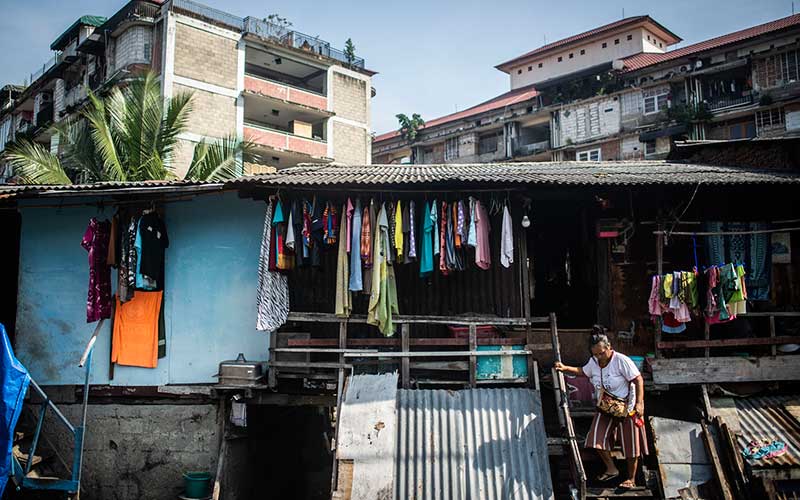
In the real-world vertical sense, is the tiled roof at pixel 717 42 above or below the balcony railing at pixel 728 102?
above

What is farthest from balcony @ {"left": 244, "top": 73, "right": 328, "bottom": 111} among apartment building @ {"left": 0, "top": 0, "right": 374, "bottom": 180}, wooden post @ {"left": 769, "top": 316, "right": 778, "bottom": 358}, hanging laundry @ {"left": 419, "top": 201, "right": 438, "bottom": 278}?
wooden post @ {"left": 769, "top": 316, "right": 778, "bottom": 358}

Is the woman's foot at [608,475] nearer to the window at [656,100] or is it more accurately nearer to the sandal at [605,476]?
the sandal at [605,476]

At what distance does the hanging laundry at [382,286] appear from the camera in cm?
872

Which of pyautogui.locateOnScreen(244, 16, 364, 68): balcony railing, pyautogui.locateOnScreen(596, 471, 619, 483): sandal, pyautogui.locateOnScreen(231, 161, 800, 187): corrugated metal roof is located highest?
pyautogui.locateOnScreen(244, 16, 364, 68): balcony railing

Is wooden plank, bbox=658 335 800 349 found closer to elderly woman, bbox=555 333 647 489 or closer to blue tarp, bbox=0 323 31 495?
elderly woman, bbox=555 333 647 489

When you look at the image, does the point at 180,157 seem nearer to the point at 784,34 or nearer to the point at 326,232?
the point at 326,232

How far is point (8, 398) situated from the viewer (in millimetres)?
8039

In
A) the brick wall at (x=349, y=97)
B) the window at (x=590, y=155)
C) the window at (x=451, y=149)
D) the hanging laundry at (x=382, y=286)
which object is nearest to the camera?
the hanging laundry at (x=382, y=286)

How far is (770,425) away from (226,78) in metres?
26.1

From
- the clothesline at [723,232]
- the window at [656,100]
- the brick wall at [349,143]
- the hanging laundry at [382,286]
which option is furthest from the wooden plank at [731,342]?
the brick wall at [349,143]

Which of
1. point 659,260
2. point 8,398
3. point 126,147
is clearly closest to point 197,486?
point 8,398

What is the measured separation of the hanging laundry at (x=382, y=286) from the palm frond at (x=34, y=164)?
32.2 feet

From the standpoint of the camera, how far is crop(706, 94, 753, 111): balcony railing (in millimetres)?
27906

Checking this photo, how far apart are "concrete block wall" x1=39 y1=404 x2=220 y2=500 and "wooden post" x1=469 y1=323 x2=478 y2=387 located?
4270 millimetres
